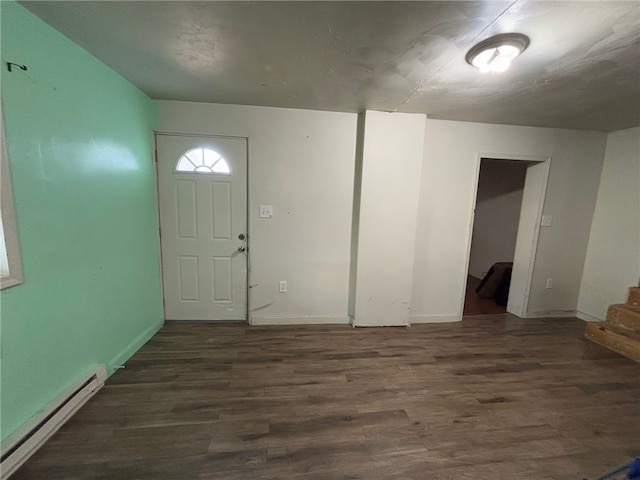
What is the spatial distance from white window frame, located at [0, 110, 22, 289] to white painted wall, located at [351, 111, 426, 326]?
244cm

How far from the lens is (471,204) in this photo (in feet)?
9.61

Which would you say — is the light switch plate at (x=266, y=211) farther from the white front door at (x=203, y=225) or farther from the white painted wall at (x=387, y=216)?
the white painted wall at (x=387, y=216)

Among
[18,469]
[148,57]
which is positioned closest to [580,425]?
[18,469]

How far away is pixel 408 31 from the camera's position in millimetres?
1328

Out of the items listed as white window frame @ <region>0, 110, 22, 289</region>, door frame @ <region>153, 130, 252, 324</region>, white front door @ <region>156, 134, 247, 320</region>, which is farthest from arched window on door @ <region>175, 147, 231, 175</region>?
white window frame @ <region>0, 110, 22, 289</region>

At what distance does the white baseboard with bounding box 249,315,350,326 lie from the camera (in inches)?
113

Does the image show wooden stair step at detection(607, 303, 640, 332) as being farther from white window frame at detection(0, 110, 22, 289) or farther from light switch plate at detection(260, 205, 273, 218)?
white window frame at detection(0, 110, 22, 289)

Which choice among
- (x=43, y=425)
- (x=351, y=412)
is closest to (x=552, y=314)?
(x=351, y=412)

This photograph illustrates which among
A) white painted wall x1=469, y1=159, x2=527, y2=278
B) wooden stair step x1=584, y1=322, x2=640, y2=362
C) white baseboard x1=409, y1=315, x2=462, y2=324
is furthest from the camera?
white painted wall x1=469, y1=159, x2=527, y2=278

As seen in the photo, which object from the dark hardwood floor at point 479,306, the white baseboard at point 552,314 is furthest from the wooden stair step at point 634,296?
the dark hardwood floor at point 479,306

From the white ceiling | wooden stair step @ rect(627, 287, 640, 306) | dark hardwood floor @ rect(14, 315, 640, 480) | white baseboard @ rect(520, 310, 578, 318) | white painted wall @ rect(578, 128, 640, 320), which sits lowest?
dark hardwood floor @ rect(14, 315, 640, 480)

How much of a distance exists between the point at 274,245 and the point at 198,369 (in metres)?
1.34

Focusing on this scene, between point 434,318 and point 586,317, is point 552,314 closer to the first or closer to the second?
point 586,317

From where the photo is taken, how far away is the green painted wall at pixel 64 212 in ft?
4.20
